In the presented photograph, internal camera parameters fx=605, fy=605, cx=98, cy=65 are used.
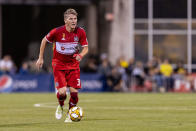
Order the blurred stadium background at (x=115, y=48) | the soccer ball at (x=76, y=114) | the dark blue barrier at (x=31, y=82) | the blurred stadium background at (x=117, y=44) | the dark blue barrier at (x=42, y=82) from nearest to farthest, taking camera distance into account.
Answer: the soccer ball at (x=76, y=114), the dark blue barrier at (x=31, y=82), the dark blue barrier at (x=42, y=82), the blurred stadium background at (x=115, y=48), the blurred stadium background at (x=117, y=44)

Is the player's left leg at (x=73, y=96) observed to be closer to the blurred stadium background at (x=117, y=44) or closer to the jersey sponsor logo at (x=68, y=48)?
the jersey sponsor logo at (x=68, y=48)

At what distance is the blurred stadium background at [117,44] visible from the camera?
3117 cm

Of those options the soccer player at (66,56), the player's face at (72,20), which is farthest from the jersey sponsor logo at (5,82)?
the player's face at (72,20)

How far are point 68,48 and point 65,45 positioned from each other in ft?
0.29

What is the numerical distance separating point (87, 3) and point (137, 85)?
24.7 feet

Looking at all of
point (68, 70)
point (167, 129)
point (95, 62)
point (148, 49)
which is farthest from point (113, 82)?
point (167, 129)

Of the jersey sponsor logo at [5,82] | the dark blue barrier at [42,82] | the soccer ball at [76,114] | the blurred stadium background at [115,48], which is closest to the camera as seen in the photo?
the soccer ball at [76,114]

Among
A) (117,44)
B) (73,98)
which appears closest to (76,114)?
(73,98)

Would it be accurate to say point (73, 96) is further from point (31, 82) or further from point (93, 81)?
point (31, 82)

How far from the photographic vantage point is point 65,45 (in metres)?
12.4

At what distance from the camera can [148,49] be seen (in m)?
37.4

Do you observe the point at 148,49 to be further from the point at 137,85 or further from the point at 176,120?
the point at 176,120

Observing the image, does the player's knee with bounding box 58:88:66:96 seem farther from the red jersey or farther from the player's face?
the player's face

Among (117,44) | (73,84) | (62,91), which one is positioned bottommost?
(117,44)
